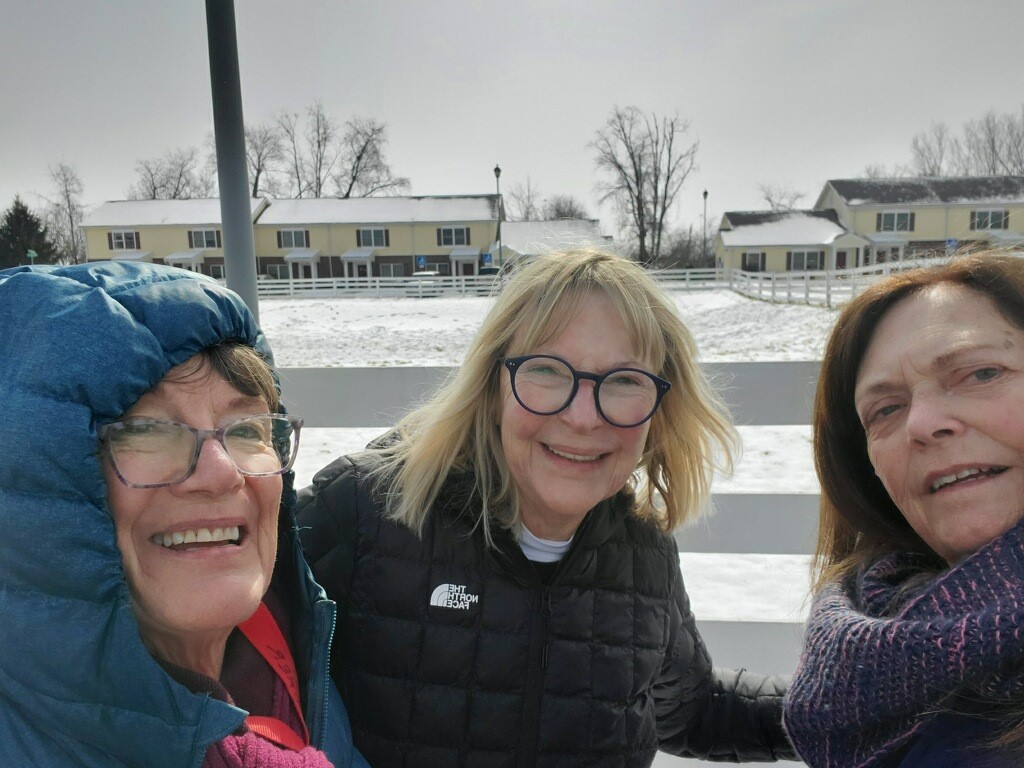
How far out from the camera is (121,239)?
36094mm

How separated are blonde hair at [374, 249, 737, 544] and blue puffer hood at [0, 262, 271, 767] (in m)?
0.69

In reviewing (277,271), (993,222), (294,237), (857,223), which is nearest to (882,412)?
(993,222)

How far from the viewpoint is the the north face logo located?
1.49 m

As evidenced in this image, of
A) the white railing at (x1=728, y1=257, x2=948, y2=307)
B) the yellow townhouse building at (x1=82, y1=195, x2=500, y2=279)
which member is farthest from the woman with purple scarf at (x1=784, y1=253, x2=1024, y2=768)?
the yellow townhouse building at (x1=82, y1=195, x2=500, y2=279)

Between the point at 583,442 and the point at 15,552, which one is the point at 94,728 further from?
the point at 583,442

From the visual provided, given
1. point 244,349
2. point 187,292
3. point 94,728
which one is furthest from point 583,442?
point 94,728

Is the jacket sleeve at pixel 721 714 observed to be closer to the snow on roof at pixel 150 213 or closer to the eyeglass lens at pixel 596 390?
the eyeglass lens at pixel 596 390

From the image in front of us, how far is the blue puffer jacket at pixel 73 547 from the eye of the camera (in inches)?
32.3

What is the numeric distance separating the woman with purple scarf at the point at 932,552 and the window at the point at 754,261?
129ft

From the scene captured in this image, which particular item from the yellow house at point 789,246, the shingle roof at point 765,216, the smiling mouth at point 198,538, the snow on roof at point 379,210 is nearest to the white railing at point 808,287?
the smiling mouth at point 198,538

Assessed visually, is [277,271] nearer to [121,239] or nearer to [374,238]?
[374,238]

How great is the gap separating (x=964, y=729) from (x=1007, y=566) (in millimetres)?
256

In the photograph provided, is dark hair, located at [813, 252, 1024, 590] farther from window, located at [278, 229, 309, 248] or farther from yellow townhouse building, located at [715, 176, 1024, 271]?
window, located at [278, 229, 309, 248]

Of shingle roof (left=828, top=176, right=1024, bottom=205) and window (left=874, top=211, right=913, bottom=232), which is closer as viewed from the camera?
shingle roof (left=828, top=176, right=1024, bottom=205)
